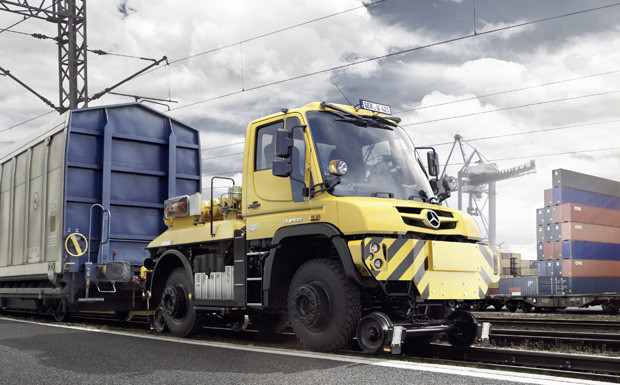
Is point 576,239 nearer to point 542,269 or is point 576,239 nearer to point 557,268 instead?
point 557,268

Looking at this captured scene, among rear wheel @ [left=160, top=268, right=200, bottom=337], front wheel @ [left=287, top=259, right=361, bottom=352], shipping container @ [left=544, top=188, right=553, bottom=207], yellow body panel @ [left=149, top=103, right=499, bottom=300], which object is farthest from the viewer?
shipping container @ [left=544, top=188, right=553, bottom=207]

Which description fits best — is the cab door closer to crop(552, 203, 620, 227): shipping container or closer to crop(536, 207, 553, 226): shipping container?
crop(552, 203, 620, 227): shipping container

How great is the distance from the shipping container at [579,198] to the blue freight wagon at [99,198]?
2543 cm

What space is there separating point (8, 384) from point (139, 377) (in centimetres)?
108

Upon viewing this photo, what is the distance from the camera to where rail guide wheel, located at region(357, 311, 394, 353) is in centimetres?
625

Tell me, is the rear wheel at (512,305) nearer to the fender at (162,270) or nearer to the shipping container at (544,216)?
the shipping container at (544,216)

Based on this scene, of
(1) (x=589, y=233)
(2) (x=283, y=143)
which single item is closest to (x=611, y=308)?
(1) (x=589, y=233)

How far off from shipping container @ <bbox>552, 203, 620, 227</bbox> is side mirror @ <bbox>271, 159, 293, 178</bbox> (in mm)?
28442

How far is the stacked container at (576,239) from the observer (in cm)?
3206

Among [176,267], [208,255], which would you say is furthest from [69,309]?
[208,255]

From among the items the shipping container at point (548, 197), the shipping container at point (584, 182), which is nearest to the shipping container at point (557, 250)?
the shipping container at point (548, 197)

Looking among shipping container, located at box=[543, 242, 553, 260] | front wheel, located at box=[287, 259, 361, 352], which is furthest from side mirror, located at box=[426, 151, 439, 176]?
shipping container, located at box=[543, 242, 553, 260]

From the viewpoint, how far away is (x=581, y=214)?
108 feet

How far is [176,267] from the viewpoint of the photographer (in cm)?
969
